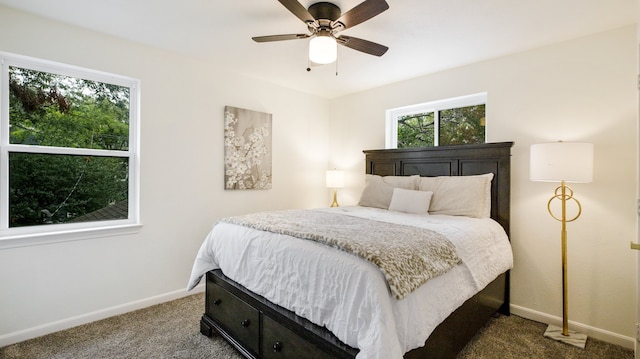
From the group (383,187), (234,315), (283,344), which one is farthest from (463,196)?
(234,315)

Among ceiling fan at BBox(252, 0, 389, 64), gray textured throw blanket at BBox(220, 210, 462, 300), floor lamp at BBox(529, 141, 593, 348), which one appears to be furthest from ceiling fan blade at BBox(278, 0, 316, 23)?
floor lamp at BBox(529, 141, 593, 348)

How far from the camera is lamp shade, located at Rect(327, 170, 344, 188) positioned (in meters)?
4.05

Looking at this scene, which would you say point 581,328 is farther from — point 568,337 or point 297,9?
point 297,9

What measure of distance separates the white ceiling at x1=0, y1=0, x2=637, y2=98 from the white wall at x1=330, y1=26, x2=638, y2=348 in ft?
0.64

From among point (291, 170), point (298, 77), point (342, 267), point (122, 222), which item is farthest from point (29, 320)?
point (298, 77)

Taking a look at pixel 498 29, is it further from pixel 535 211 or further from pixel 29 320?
pixel 29 320

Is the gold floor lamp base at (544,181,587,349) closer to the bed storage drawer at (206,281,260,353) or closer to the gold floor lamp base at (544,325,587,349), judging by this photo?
the gold floor lamp base at (544,325,587,349)

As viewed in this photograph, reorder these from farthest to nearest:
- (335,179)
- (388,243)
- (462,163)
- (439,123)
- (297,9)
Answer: (335,179) → (439,123) → (462,163) → (297,9) → (388,243)

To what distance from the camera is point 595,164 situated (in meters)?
2.36

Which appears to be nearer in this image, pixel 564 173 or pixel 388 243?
pixel 388 243

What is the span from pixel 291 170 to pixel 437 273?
9.12 feet

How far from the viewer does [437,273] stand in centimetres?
152

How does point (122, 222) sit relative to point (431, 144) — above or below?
below

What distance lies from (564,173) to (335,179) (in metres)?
2.47
